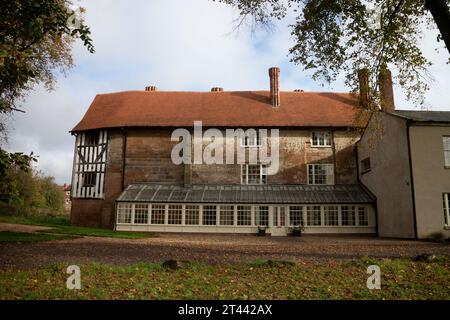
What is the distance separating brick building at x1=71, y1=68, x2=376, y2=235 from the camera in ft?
78.2

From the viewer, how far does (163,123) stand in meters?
26.6

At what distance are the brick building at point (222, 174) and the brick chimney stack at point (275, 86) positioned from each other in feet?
0.26

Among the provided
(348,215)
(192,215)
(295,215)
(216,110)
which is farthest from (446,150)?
(216,110)

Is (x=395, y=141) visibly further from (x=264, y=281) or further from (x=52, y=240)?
(x=52, y=240)

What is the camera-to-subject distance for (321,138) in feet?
87.9

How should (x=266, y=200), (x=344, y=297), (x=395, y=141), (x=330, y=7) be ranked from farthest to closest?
(x=266, y=200)
(x=395, y=141)
(x=330, y=7)
(x=344, y=297)

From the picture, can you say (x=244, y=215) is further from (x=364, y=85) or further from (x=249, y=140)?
(x=364, y=85)

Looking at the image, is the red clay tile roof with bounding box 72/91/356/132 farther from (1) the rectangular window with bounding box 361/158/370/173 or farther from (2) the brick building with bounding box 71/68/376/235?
(1) the rectangular window with bounding box 361/158/370/173

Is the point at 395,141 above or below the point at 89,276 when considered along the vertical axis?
above

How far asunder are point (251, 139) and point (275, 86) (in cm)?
544

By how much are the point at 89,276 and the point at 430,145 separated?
60.7 ft

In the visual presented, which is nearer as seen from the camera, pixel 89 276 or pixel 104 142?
pixel 89 276

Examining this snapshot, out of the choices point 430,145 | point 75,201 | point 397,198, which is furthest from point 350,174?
point 75,201

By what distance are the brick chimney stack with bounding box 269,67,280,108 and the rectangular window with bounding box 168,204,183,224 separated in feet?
37.3
